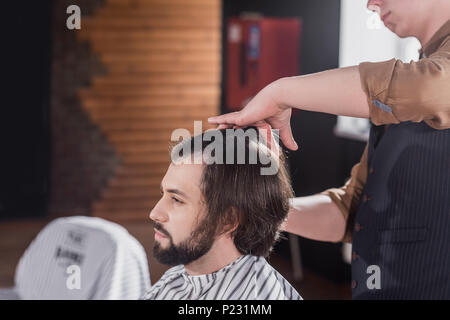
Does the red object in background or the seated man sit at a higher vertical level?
the red object in background

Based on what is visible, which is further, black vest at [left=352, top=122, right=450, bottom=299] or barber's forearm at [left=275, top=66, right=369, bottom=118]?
black vest at [left=352, top=122, right=450, bottom=299]

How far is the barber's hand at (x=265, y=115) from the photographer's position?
3.43 ft

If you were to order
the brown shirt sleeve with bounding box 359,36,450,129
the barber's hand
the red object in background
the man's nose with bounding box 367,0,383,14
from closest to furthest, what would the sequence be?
the brown shirt sleeve with bounding box 359,36,450,129 < the barber's hand < the man's nose with bounding box 367,0,383,14 < the red object in background

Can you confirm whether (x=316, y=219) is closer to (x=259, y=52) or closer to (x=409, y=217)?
(x=409, y=217)

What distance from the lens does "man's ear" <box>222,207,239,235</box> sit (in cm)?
129

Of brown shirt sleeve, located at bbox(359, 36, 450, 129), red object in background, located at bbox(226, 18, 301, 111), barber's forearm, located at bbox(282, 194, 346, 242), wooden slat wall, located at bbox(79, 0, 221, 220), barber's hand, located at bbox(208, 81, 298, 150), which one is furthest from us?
wooden slat wall, located at bbox(79, 0, 221, 220)

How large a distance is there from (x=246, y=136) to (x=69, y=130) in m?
5.70

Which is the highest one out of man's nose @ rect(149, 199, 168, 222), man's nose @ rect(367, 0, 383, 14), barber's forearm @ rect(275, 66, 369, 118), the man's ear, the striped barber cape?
man's nose @ rect(367, 0, 383, 14)

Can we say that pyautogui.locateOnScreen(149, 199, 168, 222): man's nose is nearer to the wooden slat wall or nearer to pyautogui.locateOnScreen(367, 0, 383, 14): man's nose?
pyautogui.locateOnScreen(367, 0, 383, 14): man's nose

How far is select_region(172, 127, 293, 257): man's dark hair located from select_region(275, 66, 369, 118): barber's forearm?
19cm

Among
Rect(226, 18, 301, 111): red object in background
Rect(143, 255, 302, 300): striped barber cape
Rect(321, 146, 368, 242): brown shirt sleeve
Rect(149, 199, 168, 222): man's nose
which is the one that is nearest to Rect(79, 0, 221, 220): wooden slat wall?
Rect(226, 18, 301, 111): red object in background

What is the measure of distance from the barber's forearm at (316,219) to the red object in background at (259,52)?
3290 millimetres
